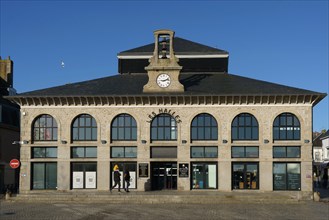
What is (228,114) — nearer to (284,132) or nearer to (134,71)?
(284,132)

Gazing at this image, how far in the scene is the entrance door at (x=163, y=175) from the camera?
39.4 metres

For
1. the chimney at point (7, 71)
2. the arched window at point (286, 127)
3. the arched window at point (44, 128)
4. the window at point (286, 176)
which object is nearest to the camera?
the window at point (286, 176)

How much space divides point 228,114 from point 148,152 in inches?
271

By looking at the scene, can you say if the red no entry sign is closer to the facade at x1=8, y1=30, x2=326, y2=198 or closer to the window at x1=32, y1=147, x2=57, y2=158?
the facade at x1=8, y1=30, x2=326, y2=198

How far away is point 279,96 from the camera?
37750 mm

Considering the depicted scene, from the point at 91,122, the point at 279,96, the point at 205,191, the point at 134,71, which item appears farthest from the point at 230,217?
the point at 134,71

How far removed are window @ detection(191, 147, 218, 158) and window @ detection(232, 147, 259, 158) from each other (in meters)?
1.53

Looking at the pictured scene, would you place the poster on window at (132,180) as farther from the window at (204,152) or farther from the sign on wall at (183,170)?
the window at (204,152)

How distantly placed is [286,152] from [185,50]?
13.5m

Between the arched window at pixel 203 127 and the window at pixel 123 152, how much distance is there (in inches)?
188

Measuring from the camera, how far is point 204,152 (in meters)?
38.9

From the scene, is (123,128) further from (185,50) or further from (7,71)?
(7,71)

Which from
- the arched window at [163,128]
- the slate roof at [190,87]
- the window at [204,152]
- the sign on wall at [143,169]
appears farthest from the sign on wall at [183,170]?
the slate roof at [190,87]

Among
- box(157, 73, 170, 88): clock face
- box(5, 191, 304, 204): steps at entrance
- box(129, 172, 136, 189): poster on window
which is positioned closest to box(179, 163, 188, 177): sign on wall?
box(129, 172, 136, 189): poster on window
